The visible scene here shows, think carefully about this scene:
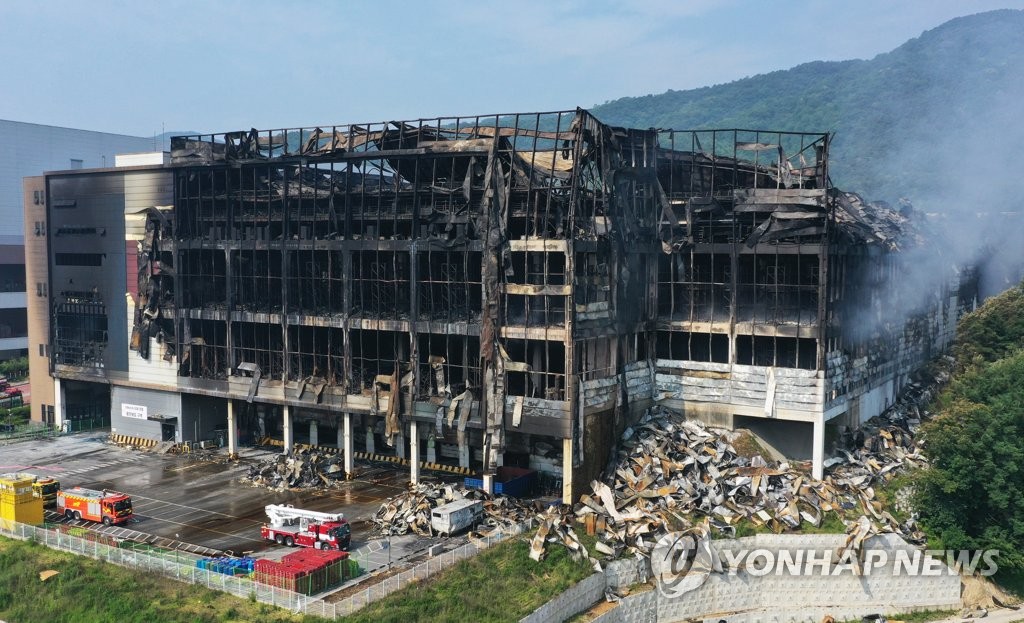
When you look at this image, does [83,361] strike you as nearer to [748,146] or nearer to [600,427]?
[600,427]

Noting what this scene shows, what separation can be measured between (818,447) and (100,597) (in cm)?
4072

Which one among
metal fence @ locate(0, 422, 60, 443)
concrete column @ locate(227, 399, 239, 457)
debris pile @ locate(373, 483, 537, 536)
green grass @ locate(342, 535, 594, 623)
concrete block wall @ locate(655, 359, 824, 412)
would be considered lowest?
green grass @ locate(342, 535, 594, 623)

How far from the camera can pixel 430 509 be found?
167 feet

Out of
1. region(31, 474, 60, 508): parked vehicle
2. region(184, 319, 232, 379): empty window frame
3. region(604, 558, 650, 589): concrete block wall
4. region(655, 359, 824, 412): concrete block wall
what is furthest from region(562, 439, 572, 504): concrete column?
region(31, 474, 60, 508): parked vehicle

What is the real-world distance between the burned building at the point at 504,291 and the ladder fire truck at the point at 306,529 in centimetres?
1082

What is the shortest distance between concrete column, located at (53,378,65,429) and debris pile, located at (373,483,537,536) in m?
40.1

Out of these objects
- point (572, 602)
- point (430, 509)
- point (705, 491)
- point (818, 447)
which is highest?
point (818, 447)

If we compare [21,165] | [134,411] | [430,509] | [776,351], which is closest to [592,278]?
[776,351]

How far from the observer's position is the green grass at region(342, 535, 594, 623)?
130 ft

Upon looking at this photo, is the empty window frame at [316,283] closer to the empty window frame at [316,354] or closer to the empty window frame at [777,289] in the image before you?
the empty window frame at [316,354]

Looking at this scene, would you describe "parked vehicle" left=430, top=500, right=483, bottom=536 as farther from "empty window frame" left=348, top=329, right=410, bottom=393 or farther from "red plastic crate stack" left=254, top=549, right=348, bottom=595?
"empty window frame" left=348, top=329, right=410, bottom=393

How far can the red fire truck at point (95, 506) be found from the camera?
5150cm

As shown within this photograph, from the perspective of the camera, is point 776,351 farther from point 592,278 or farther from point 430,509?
point 430,509

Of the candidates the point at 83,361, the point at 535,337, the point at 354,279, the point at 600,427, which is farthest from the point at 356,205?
the point at 83,361
